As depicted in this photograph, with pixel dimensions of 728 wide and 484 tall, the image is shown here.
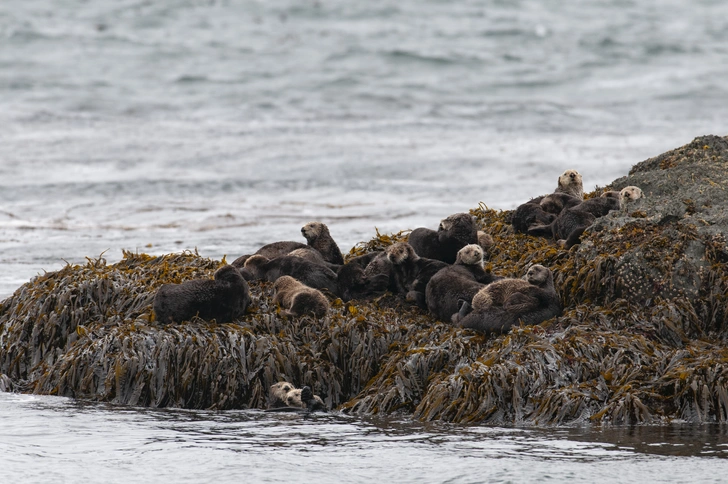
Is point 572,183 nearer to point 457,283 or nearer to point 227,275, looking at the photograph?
point 457,283

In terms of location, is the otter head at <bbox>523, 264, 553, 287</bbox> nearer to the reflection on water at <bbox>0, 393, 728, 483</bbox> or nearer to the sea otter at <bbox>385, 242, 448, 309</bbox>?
the sea otter at <bbox>385, 242, 448, 309</bbox>

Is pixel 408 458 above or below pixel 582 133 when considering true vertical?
below

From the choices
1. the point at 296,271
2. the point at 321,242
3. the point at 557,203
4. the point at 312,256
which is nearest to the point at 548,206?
the point at 557,203

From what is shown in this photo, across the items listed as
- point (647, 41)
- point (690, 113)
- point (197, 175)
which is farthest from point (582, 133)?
point (647, 41)

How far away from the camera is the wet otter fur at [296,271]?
6.73 m

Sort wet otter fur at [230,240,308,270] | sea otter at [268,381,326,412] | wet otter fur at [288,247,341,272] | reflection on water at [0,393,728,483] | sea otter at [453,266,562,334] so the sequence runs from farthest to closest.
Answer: wet otter fur at [230,240,308,270] → wet otter fur at [288,247,341,272] → sea otter at [453,266,562,334] → sea otter at [268,381,326,412] → reflection on water at [0,393,728,483]

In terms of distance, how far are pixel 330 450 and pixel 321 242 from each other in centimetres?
306

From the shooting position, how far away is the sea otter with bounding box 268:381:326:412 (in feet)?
18.6

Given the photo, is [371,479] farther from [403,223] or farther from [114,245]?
[403,223]

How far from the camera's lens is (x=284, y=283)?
6.55 meters

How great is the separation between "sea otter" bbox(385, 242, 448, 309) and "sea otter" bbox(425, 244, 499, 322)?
0.16 metres

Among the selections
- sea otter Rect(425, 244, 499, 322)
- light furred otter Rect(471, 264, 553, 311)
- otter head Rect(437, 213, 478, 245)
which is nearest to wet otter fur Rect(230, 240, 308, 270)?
otter head Rect(437, 213, 478, 245)

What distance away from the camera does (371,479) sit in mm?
4270

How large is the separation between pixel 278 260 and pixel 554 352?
7.41ft
